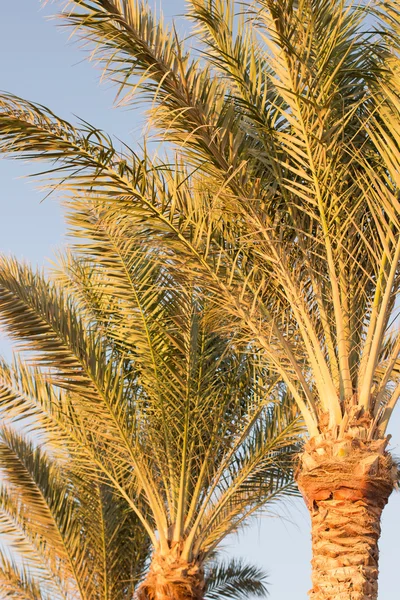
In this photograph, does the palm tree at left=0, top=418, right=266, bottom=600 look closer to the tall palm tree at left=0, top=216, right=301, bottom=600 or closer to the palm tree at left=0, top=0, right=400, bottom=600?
the tall palm tree at left=0, top=216, right=301, bottom=600

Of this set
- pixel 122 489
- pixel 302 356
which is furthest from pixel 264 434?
pixel 302 356

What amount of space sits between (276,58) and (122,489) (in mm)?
5884

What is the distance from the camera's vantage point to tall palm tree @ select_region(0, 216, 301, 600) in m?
9.32

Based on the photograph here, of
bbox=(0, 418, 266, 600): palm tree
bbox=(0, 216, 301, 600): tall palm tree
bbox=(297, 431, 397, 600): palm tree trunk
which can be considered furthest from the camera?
bbox=(0, 418, 266, 600): palm tree

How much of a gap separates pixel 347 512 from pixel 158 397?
4093 millimetres

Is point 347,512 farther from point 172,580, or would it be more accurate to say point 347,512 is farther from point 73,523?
point 73,523

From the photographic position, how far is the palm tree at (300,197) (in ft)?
20.4

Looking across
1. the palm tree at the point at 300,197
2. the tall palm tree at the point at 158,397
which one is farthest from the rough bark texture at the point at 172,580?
the palm tree at the point at 300,197

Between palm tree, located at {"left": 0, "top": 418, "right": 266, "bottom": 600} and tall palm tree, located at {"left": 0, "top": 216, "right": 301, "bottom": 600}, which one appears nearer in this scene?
tall palm tree, located at {"left": 0, "top": 216, "right": 301, "bottom": 600}

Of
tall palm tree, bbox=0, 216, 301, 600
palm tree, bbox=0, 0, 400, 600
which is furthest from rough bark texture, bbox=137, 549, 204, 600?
palm tree, bbox=0, 0, 400, 600

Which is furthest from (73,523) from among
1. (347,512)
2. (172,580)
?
(347,512)

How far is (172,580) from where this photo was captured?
983 centimetres

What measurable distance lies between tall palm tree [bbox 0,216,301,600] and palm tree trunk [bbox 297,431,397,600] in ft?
9.13

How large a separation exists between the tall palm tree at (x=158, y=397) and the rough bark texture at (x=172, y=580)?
1 centimetres
